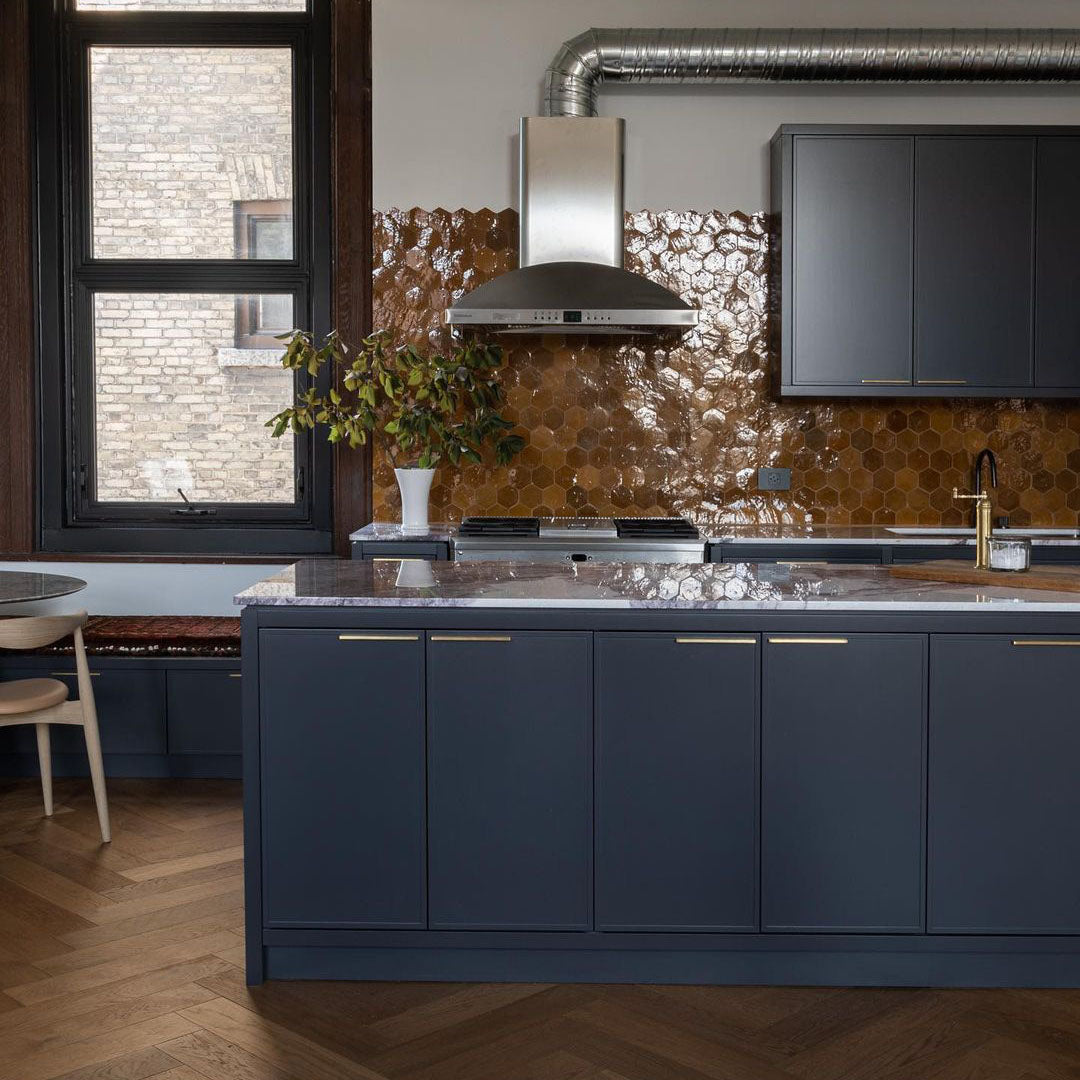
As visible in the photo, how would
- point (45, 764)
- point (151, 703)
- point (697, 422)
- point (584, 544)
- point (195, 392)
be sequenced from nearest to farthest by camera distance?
1. point (45, 764)
2. point (584, 544)
3. point (151, 703)
4. point (697, 422)
5. point (195, 392)

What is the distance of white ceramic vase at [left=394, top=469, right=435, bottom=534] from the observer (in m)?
4.82

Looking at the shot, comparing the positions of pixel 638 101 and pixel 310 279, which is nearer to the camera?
pixel 638 101

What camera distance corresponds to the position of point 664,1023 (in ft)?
8.83

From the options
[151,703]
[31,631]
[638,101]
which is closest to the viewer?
[31,631]

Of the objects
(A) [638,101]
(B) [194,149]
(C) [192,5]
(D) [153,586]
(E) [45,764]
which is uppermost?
(C) [192,5]

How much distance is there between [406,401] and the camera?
17.0 feet

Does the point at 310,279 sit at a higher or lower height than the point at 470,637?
higher

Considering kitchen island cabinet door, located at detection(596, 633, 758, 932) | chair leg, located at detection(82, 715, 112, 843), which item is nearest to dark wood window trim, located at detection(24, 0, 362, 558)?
chair leg, located at detection(82, 715, 112, 843)

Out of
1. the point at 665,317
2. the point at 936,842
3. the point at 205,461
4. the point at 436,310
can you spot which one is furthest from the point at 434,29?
the point at 936,842

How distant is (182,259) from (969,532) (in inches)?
139

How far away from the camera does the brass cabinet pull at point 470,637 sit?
2.79m

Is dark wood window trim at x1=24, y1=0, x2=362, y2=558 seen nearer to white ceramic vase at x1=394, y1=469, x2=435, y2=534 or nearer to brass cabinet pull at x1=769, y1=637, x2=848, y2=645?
white ceramic vase at x1=394, y1=469, x2=435, y2=534

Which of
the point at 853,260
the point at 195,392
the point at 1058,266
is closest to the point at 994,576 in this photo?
the point at 853,260

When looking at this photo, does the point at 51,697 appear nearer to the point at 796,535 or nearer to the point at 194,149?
the point at 194,149
